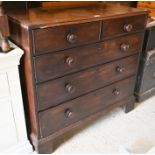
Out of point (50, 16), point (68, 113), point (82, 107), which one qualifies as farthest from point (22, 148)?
point (50, 16)

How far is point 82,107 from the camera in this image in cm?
152

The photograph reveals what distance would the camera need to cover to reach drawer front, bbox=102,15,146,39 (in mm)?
1345

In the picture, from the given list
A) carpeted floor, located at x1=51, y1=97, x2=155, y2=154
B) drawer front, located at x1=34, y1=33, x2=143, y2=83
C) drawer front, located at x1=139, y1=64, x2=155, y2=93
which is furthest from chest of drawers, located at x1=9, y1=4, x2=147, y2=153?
drawer front, located at x1=139, y1=64, x2=155, y2=93

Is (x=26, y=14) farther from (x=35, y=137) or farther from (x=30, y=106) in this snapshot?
(x=35, y=137)

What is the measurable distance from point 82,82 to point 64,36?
379mm

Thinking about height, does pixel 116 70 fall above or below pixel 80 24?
below

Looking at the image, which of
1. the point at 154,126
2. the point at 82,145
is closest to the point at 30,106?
the point at 82,145

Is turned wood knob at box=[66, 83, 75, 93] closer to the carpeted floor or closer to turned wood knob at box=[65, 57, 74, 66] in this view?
turned wood knob at box=[65, 57, 74, 66]

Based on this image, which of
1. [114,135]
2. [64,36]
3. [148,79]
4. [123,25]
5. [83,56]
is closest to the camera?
[64,36]

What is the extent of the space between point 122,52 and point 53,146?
2.89ft

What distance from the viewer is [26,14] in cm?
128

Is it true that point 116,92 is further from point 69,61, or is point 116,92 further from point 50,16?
point 50,16

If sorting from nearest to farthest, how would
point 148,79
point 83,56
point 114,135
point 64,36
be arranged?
1. point 64,36
2. point 83,56
3. point 114,135
4. point 148,79

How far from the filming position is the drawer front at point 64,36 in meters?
1.09
